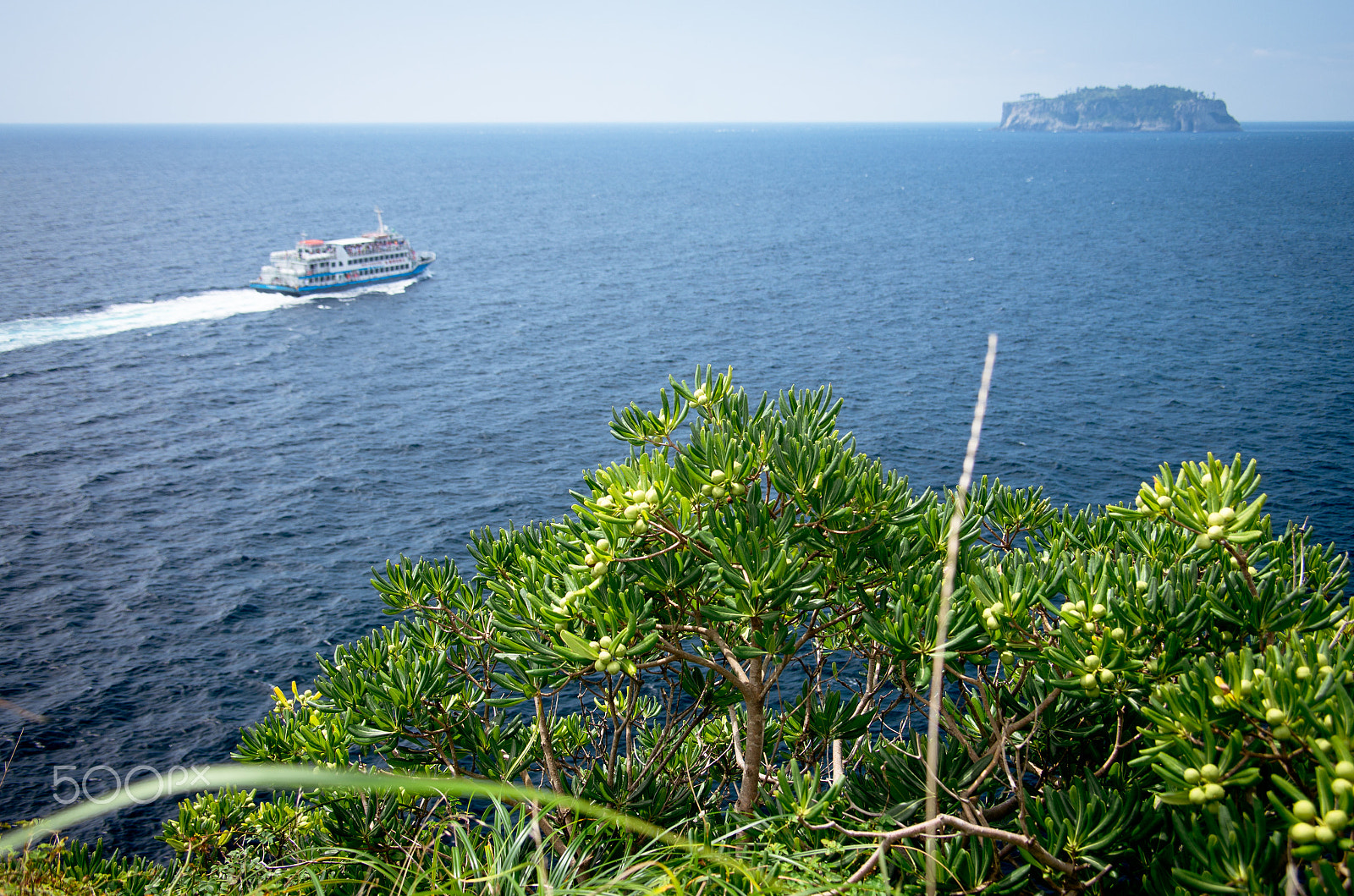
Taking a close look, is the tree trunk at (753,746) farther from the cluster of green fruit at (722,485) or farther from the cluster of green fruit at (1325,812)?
the cluster of green fruit at (1325,812)

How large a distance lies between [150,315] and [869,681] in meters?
86.9

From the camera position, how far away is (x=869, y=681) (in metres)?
A: 10.6

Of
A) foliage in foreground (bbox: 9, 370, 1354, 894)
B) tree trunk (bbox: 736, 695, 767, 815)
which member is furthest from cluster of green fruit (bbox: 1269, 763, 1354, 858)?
tree trunk (bbox: 736, 695, 767, 815)

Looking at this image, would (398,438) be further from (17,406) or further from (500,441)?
(17,406)

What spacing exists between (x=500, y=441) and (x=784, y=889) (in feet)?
166

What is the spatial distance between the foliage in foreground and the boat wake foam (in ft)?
256

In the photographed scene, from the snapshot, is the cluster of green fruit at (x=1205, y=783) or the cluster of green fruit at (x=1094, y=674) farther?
the cluster of green fruit at (x=1094, y=674)

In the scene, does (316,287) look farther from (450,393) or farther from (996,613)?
(996,613)

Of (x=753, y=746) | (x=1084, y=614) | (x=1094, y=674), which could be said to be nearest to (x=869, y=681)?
(x=753, y=746)

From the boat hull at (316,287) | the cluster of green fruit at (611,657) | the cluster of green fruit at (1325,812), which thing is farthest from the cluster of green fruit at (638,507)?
the boat hull at (316,287)

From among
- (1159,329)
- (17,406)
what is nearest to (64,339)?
(17,406)

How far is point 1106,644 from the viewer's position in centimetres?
686

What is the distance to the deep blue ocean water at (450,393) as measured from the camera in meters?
35.7

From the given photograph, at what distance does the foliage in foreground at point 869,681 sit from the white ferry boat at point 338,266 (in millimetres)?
87889
